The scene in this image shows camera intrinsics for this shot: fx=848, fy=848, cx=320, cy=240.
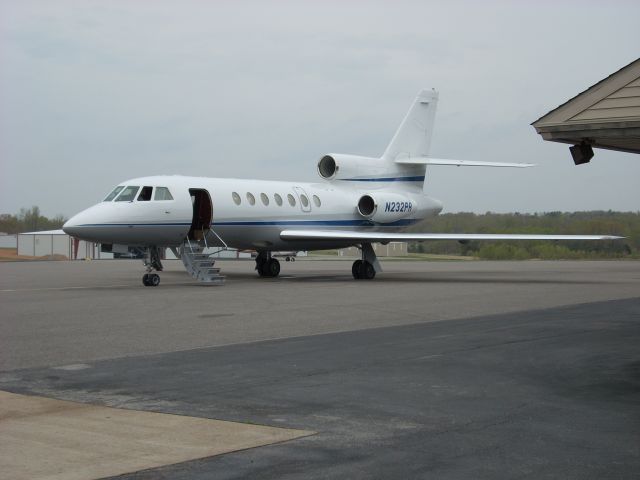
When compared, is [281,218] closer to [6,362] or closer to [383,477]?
[6,362]

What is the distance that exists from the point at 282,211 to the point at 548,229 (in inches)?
822

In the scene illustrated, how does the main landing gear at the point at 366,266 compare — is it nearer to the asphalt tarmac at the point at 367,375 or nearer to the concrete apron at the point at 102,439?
the asphalt tarmac at the point at 367,375

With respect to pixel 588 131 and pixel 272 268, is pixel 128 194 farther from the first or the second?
pixel 588 131

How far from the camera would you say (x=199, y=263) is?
24.5m

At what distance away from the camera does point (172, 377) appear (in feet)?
30.3

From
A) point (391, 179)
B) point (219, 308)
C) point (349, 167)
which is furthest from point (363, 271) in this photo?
point (219, 308)

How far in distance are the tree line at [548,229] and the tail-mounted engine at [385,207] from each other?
505 centimetres

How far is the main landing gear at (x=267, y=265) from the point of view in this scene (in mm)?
29812

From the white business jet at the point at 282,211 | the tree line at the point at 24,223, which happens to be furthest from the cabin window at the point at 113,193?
the tree line at the point at 24,223

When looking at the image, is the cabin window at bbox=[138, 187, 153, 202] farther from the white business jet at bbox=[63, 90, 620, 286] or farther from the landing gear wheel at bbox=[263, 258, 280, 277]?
the landing gear wheel at bbox=[263, 258, 280, 277]

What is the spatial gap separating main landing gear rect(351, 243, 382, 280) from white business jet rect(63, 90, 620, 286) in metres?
0.03

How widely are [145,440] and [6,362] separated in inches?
182

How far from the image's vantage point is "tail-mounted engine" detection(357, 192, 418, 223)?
1230 inches

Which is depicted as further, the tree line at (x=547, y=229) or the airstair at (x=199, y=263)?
the tree line at (x=547, y=229)
